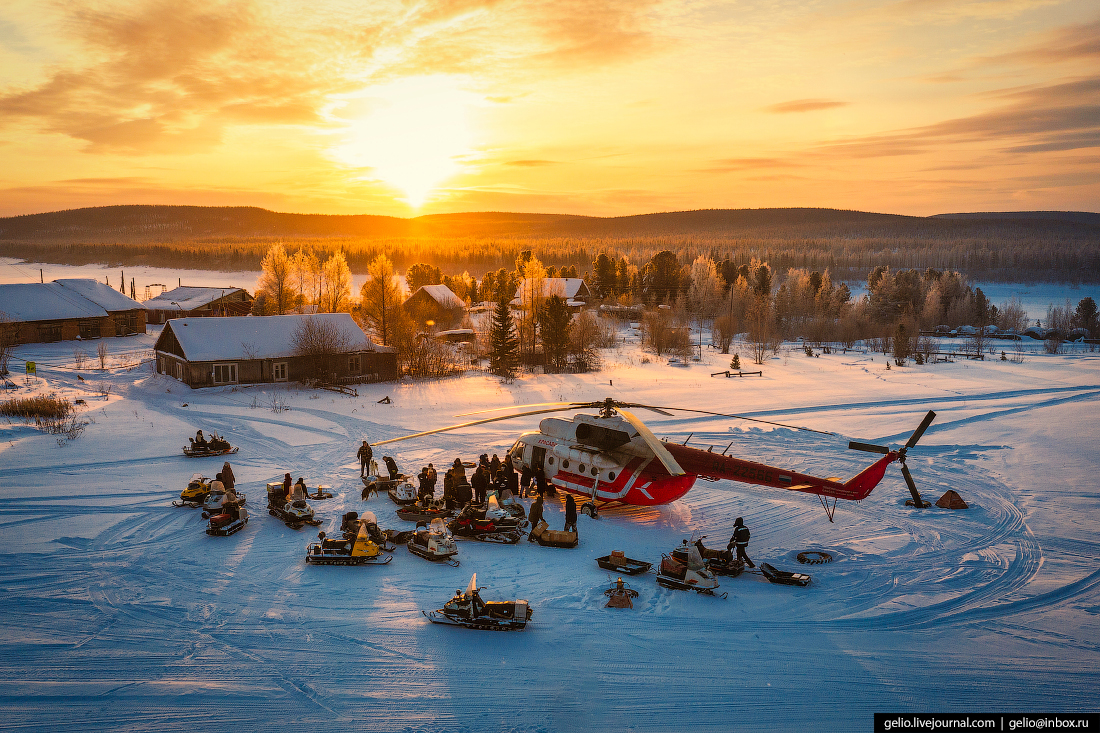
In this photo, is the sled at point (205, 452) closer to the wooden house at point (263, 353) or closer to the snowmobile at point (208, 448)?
the snowmobile at point (208, 448)

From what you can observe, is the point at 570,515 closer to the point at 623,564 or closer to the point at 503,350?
the point at 623,564

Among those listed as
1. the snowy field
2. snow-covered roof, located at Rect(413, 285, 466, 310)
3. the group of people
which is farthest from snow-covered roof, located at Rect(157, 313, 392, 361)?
snow-covered roof, located at Rect(413, 285, 466, 310)

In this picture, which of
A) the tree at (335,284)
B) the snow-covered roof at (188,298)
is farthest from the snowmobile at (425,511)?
the snow-covered roof at (188,298)

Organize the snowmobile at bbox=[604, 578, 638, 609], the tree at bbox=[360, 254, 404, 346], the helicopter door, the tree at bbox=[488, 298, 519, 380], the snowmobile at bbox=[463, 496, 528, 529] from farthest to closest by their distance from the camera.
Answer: the tree at bbox=[360, 254, 404, 346] < the tree at bbox=[488, 298, 519, 380] < the helicopter door < the snowmobile at bbox=[463, 496, 528, 529] < the snowmobile at bbox=[604, 578, 638, 609]

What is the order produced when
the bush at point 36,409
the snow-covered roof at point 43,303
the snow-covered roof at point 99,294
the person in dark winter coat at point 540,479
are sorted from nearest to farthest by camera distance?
the person in dark winter coat at point 540,479, the bush at point 36,409, the snow-covered roof at point 43,303, the snow-covered roof at point 99,294

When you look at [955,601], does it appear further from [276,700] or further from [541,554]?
[276,700]

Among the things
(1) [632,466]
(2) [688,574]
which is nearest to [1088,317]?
(1) [632,466]

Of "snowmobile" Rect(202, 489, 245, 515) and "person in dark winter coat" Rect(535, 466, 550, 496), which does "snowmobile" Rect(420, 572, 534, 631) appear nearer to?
"person in dark winter coat" Rect(535, 466, 550, 496)
